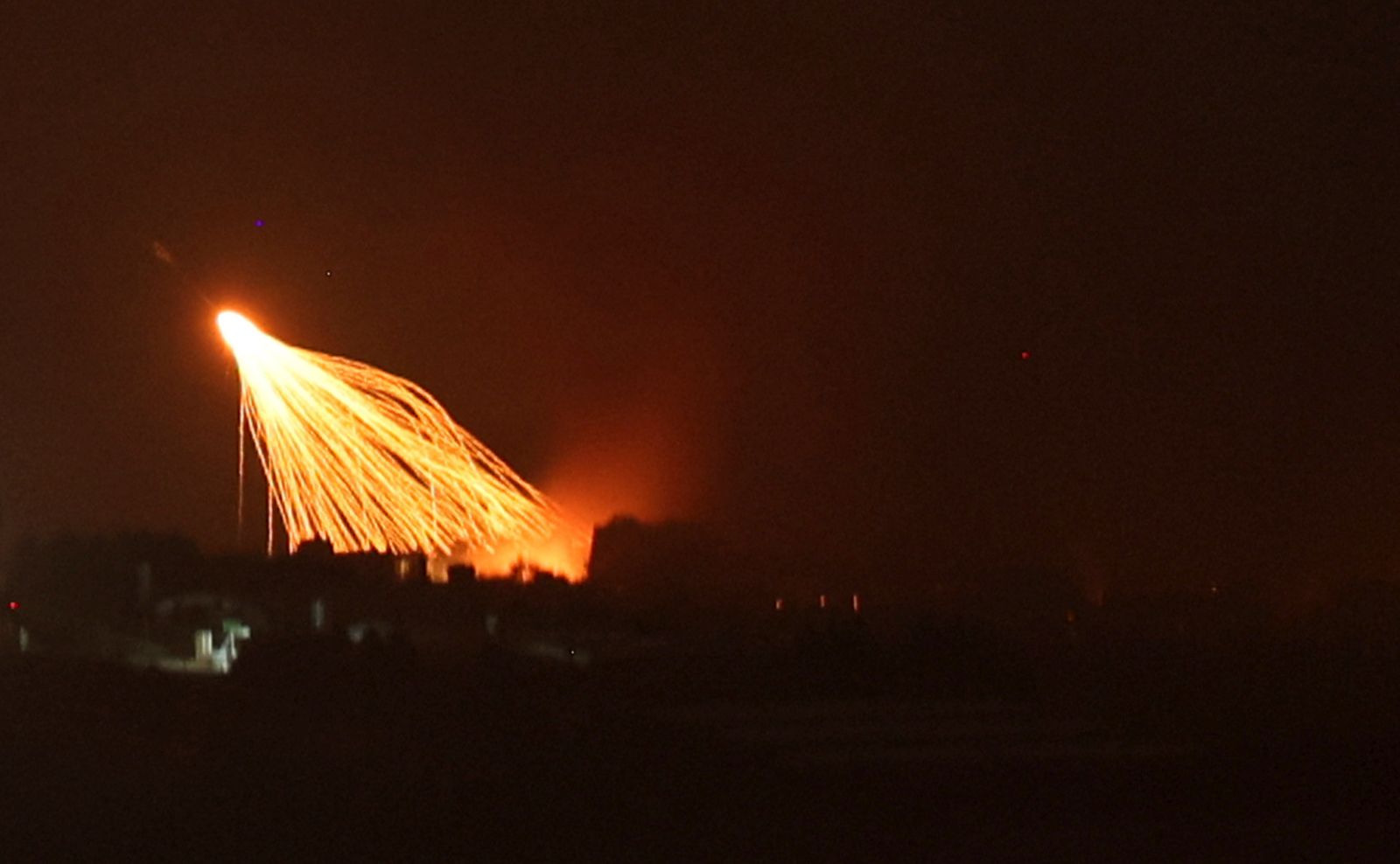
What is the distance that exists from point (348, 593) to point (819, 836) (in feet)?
52.1

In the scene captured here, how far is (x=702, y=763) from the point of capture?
42.6 feet

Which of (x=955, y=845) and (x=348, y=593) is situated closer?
(x=955, y=845)

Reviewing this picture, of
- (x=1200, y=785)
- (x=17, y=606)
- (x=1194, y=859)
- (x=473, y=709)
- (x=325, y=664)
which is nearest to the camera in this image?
(x=1194, y=859)

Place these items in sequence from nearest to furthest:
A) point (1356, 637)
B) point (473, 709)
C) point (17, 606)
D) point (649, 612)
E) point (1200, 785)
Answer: point (1200, 785)
point (473, 709)
point (1356, 637)
point (649, 612)
point (17, 606)

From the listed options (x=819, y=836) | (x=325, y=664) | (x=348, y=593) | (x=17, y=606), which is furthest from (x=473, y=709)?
(x=17, y=606)

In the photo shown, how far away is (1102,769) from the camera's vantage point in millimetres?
13352

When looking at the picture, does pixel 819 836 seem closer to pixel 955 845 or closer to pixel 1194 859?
pixel 955 845

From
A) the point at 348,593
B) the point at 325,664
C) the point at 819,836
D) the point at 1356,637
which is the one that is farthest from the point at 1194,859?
the point at 348,593

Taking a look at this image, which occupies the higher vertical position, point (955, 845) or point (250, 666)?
point (250, 666)

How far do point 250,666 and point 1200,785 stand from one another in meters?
9.71

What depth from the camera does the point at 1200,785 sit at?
1287 cm

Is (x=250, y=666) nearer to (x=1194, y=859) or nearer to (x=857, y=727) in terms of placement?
(x=857, y=727)

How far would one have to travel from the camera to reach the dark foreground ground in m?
10.7

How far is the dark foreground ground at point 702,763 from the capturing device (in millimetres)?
10688
